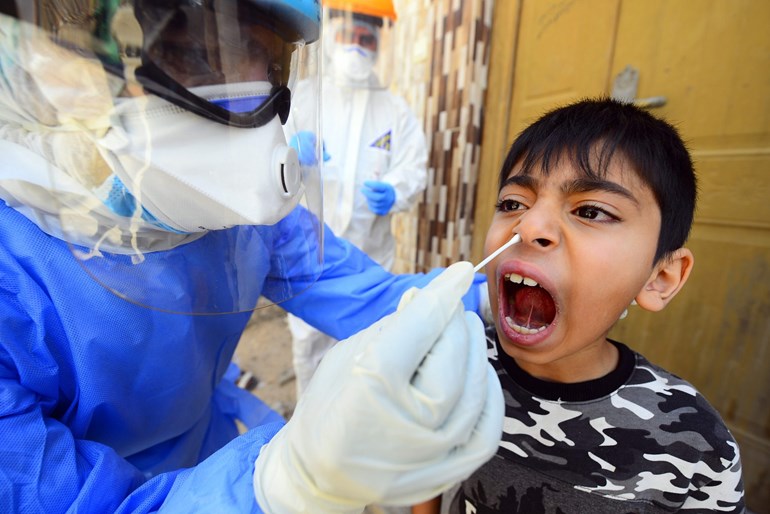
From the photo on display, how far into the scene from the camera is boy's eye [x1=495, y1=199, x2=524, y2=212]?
795mm

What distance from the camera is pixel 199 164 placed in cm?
67

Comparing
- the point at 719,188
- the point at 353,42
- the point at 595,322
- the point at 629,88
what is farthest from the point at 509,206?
the point at 353,42

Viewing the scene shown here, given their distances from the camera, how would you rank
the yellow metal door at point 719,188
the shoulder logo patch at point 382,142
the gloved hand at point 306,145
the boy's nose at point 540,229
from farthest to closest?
1. the shoulder logo patch at point 382,142
2. the yellow metal door at point 719,188
3. the gloved hand at point 306,145
4. the boy's nose at point 540,229

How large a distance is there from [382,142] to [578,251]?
1.85 meters

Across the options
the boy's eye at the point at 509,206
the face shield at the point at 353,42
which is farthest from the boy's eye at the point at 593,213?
the face shield at the point at 353,42

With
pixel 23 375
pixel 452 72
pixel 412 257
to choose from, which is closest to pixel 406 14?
pixel 452 72

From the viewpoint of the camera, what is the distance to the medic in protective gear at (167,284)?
484 mm

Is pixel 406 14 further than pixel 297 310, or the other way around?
pixel 406 14

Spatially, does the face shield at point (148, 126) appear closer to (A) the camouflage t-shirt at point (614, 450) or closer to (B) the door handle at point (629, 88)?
(A) the camouflage t-shirt at point (614, 450)

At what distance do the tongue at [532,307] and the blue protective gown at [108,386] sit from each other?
0.32 m

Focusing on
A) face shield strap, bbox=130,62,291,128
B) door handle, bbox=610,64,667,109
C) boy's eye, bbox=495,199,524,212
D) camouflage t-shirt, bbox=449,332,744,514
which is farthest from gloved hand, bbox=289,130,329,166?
door handle, bbox=610,64,667,109

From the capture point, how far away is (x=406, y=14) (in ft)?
10.0

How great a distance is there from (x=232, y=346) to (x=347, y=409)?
0.78m

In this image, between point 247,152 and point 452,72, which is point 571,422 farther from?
point 452,72
